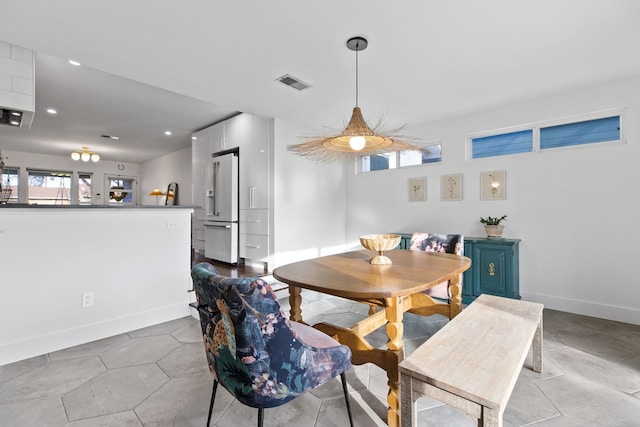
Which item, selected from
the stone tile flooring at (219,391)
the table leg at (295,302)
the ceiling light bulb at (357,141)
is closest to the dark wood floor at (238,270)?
the stone tile flooring at (219,391)

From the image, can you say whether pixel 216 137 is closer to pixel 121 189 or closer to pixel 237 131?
pixel 237 131

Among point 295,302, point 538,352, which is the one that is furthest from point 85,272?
point 538,352

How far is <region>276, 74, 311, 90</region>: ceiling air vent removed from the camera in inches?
117

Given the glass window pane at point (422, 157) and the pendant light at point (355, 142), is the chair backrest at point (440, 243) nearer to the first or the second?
the pendant light at point (355, 142)

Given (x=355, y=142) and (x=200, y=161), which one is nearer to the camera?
(x=355, y=142)

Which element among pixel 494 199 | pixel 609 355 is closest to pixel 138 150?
pixel 494 199

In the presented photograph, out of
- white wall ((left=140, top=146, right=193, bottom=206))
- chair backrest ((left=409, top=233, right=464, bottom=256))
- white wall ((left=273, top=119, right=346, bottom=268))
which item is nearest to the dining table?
chair backrest ((left=409, top=233, right=464, bottom=256))

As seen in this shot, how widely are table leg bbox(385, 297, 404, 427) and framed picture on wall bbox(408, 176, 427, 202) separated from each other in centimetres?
318

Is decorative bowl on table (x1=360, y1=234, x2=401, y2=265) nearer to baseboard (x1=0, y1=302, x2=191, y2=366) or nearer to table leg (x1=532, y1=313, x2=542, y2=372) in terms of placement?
table leg (x1=532, y1=313, x2=542, y2=372)

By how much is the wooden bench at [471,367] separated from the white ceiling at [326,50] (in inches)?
80.1

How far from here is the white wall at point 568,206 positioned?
3.00m

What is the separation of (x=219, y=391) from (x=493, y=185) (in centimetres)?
381

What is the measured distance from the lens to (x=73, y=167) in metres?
8.09

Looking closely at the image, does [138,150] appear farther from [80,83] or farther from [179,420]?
[179,420]
